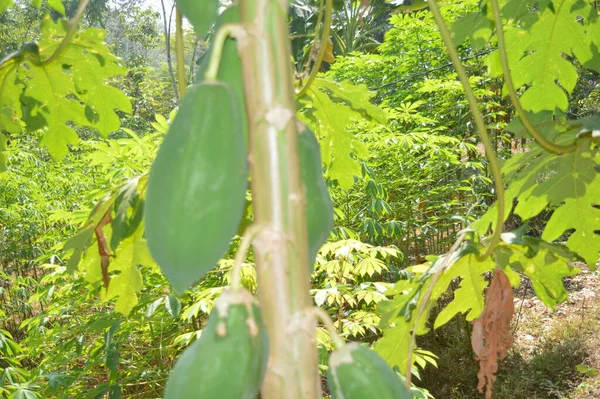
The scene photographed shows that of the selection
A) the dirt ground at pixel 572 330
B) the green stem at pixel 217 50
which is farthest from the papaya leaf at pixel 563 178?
the dirt ground at pixel 572 330

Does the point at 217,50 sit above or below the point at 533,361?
above

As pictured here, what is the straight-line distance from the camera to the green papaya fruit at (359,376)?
1.47 feet

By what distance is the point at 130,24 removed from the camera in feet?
61.9

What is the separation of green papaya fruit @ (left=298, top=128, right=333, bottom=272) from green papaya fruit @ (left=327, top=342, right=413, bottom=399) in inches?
3.2

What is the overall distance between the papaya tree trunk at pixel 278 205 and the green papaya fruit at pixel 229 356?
0.01 metres

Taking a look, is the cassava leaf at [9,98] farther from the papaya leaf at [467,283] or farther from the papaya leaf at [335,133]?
the papaya leaf at [467,283]

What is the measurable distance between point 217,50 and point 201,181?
0.33ft

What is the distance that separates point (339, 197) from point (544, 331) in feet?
9.43

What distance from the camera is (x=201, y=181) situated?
0.47 meters

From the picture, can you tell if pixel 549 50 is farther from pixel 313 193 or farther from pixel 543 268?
pixel 313 193

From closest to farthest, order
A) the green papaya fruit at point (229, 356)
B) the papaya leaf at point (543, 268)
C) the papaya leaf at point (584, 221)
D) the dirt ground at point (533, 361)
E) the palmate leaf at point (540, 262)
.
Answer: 1. the green papaya fruit at point (229, 356)
2. the palmate leaf at point (540, 262)
3. the papaya leaf at point (543, 268)
4. the papaya leaf at point (584, 221)
5. the dirt ground at point (533, 361)

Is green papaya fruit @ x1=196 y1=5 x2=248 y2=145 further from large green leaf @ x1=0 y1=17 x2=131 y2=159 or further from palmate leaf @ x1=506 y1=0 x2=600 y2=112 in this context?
palmate leaf @ x1=506 y1=0 x2=600 y2=112

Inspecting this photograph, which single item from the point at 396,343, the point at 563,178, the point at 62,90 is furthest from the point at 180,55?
the point at 563,178

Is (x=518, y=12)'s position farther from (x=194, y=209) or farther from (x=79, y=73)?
(x=194, y=209)
